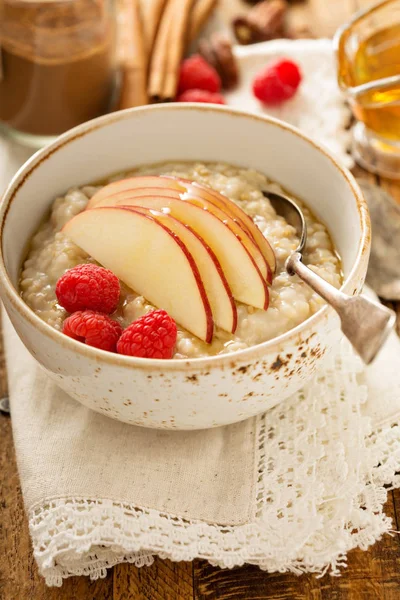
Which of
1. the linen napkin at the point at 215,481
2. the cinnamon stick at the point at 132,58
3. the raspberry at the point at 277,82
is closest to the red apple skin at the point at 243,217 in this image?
the linen napkin at the point at 215,481

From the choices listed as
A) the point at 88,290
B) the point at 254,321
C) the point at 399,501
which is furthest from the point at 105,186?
the point at 399,501

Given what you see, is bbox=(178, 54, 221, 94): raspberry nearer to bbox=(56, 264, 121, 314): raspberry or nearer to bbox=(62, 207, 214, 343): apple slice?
bbox=(62, 207, 214, 343): apple slice

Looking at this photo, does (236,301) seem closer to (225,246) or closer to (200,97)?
(225,246)

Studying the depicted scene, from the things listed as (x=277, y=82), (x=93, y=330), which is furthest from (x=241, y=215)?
(x=277, y=82)

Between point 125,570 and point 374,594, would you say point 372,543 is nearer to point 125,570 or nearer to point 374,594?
point 374,594

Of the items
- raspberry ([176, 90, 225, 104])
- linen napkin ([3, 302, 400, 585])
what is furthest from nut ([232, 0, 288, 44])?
linen napkin ([3, 302, 400, 585])

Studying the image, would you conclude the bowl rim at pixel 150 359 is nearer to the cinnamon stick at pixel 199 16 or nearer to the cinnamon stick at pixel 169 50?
the cinnamon stick at pixel 169 50
